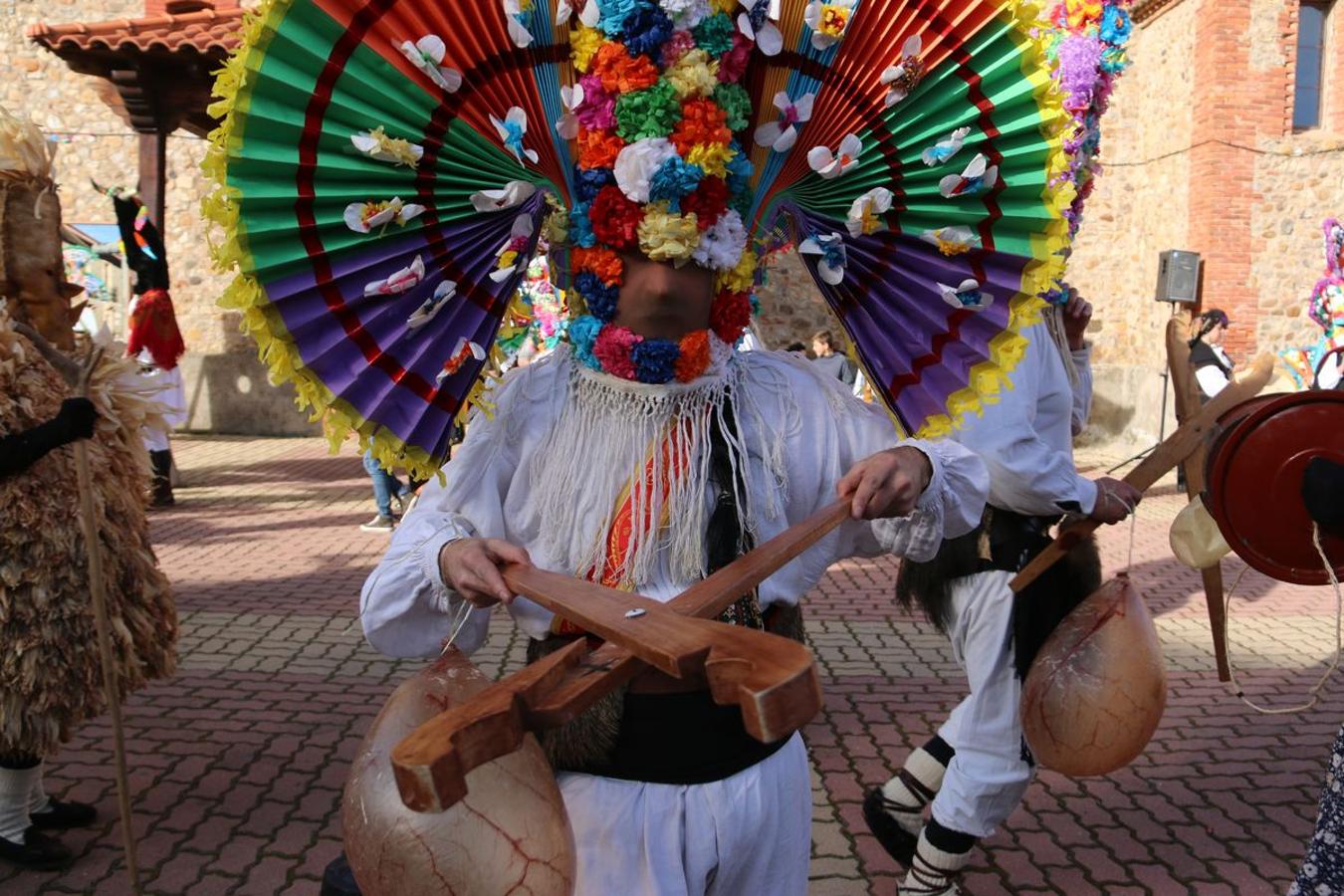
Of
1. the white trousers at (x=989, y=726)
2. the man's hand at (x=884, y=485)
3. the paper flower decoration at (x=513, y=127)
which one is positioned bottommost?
the white trousers at (x=989, y=726)

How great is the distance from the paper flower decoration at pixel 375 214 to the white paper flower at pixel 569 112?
288mm

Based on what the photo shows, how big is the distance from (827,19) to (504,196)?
625 mm

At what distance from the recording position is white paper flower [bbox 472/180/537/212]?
1.78m

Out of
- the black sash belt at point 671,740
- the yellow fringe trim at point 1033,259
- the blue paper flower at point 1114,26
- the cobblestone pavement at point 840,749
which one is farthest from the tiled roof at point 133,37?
the black sash belt at point 671,740

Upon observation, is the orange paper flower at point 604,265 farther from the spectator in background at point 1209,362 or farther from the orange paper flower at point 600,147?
the spectator in background at point 1209,362

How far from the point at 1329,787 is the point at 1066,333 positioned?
157cm

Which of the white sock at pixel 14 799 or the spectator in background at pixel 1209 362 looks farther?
the spectator in background at pixel 1209 362

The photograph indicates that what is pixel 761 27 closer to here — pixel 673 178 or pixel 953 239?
pixel 673 178

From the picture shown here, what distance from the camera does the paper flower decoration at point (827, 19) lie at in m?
1.79

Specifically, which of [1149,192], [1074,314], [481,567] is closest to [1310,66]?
[1149,192]

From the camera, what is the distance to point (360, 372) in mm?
1771

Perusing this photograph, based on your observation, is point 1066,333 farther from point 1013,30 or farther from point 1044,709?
point 1013,30

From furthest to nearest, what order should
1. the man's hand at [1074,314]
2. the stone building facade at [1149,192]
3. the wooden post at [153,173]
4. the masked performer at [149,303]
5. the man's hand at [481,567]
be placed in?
the stone building facade at [1149,192] < the wooden post at [153,173] < the masked performer at [149,303] < the man's hand at [1074,314] < the man's hand at [481,567]

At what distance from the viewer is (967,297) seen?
76.9 inches
